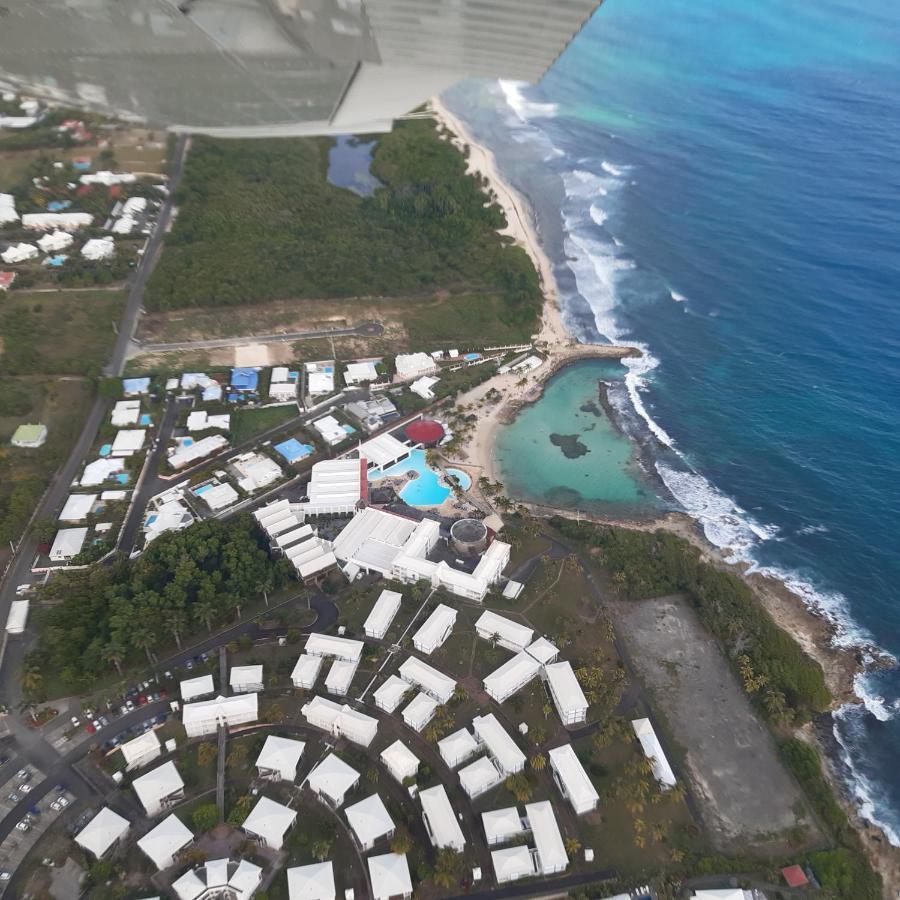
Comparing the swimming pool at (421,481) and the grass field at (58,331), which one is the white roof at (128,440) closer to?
the grass field at (58,331)

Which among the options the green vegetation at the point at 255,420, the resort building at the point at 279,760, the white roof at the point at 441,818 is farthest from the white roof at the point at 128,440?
the white roof at the point at 441,818

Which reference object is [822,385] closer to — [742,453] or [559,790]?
[742,453]

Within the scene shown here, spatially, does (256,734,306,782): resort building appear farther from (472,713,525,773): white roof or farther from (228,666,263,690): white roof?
(472,713,525,773): white roof

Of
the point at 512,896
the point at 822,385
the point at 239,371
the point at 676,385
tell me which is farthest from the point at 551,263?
the point at 512,896

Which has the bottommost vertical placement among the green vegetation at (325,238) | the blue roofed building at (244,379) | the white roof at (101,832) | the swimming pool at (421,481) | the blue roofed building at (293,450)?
the white roof at (101,832)

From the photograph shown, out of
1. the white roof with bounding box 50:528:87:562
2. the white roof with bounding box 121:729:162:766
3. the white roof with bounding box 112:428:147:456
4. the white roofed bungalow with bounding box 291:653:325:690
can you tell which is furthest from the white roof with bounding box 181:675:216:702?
the white roof with bounding box 112:428:147:456
